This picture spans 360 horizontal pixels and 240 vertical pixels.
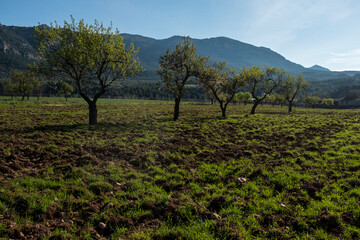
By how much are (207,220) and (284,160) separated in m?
7.79

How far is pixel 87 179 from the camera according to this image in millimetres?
8211

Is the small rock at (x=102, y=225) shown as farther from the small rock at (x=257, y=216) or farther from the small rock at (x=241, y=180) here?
the small rock at (x=241, y=180)

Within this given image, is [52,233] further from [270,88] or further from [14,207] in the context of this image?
[270,88]

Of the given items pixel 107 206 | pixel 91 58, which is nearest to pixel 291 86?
pixel 91 58

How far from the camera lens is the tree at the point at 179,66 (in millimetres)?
27875

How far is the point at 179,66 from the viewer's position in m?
28.1

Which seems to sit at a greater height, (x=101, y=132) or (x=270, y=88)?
(x=270, y=88)

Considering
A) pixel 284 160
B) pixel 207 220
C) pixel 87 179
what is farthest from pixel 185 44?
pixel 207 220

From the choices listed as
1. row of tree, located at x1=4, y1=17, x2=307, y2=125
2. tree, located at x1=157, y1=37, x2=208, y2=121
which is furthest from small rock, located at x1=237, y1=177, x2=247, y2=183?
tree, located at x1=157, y1=37, x2=208, y2=121

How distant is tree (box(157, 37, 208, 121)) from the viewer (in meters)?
27.9

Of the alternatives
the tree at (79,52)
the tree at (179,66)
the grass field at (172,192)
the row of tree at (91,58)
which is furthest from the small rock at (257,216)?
the tree at (179,66)

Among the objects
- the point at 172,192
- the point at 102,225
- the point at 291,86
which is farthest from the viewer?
the point at 291,86

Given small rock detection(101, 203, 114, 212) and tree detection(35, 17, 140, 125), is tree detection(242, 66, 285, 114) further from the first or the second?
small rock detection(101, 203, 114, 212)

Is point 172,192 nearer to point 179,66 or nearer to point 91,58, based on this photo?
point 91,58
